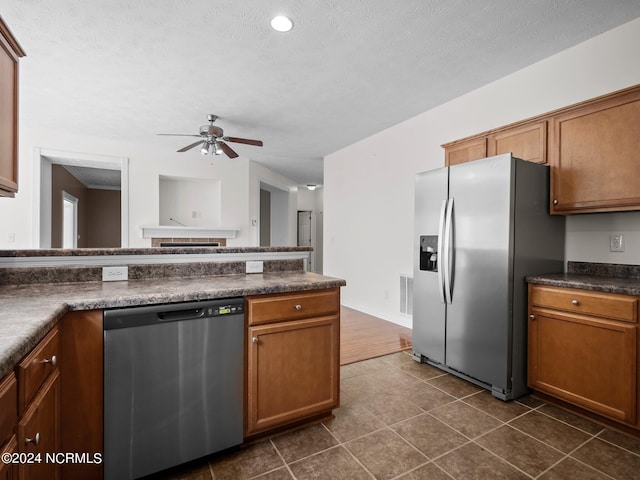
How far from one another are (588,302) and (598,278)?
0.34 meters

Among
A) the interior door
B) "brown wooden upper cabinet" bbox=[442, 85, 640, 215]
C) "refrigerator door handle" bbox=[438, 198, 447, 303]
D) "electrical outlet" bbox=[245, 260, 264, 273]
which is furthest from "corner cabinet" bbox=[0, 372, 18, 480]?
the interior door

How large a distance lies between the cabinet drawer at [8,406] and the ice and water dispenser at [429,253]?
2618 millimetres

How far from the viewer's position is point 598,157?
224 cm

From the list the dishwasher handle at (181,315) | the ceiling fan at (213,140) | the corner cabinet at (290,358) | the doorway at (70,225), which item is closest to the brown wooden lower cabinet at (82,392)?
the dishwasher handle at (181,315)

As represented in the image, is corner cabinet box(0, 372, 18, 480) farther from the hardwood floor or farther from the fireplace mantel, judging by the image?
the fireplace mantel

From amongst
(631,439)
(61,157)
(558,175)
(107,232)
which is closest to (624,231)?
(558,175)

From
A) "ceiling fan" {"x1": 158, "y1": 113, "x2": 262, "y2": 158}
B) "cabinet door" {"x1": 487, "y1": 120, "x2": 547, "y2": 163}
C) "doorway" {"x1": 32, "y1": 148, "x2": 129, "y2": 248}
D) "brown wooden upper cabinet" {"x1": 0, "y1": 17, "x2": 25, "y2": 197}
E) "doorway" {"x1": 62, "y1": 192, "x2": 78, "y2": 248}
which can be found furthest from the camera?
"doorway" {"x1": 62, "y1": 192, "x2": 78, "y2": 248}

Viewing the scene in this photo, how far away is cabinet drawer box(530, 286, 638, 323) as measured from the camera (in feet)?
6.20

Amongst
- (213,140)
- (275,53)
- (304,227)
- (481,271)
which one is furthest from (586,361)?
(304,227)

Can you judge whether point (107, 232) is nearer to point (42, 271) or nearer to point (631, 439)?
point (42, 271)

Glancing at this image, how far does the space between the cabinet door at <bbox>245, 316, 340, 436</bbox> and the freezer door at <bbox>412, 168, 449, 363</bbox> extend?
1.17m

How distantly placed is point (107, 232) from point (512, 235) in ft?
31.8

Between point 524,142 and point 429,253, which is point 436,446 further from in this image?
point 524,142

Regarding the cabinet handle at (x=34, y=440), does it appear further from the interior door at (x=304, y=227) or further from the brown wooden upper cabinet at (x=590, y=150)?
the interior door at (x=304, y=227)
